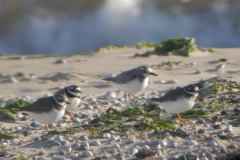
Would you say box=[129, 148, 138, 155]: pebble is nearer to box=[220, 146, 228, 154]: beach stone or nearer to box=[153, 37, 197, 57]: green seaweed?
box=[220, 146, 228, 154]: beach stone

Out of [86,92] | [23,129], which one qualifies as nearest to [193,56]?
[86,92]

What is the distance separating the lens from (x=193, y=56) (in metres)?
12.5

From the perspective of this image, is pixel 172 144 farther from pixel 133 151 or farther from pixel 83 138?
pixel 83 138

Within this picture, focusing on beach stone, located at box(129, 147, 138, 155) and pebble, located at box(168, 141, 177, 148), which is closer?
beach stone, located at box(129, 147, 138, 155)

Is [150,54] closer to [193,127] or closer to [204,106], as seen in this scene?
[204,106]

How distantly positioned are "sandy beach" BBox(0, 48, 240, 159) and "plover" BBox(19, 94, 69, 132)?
307 mm

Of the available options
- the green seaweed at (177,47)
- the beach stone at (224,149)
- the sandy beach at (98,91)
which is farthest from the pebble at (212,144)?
the green seaweed at (177,47)

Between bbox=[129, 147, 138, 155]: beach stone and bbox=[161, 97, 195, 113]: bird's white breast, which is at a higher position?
bbox=[161, 97, 195, 113]: bird's white breast

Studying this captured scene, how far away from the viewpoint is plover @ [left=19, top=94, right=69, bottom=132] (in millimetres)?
4832

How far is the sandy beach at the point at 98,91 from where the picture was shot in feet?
12.5

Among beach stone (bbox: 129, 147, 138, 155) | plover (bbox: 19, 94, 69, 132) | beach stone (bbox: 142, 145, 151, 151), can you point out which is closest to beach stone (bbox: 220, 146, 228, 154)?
beach stone (bbox: 142, 145, 151, 151)

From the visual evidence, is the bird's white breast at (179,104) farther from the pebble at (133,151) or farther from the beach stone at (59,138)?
the beach stone at (59,138)

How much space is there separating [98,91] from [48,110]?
3.17m

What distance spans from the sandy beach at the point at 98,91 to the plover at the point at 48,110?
307 mm
